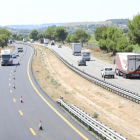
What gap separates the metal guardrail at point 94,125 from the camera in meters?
17.2

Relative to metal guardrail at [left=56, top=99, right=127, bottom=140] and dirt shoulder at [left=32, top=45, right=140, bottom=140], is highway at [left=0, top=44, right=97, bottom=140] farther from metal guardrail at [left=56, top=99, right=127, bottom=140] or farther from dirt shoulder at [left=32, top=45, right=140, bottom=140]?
dirt shoulder at [left=32, top=45, right=140, bottom=140]

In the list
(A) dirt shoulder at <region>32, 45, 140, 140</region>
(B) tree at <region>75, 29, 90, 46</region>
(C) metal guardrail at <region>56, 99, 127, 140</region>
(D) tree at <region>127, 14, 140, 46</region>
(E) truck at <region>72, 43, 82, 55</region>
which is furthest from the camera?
(B) tree at <region>75, 29, 90, 46</region>

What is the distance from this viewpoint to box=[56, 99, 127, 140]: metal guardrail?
677 inches

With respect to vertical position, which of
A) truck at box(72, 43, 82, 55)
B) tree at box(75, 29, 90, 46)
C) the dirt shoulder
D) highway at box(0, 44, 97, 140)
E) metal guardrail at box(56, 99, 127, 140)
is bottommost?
the dirt shoulder

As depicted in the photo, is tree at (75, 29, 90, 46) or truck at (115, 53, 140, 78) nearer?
truck at (115, 53, 140, 78)

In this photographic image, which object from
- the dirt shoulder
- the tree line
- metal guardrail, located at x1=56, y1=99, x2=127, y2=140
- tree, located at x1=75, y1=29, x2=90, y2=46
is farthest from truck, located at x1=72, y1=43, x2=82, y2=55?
metal guardrail, located at x1=56, y1=99, x2=127, y2=140

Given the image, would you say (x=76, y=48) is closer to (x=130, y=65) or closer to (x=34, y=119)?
(x=130, y=65)

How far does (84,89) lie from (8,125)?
797 inches

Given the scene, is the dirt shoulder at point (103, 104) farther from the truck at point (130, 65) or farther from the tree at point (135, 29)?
the tree at point (135, 29)

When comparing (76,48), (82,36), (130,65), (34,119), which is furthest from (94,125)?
(82,36)

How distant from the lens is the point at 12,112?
83.5 feet

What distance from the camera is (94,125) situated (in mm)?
19266

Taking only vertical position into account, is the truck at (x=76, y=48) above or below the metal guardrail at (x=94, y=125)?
above

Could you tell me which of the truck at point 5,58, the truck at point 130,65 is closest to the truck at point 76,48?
the truck at point 5,58
